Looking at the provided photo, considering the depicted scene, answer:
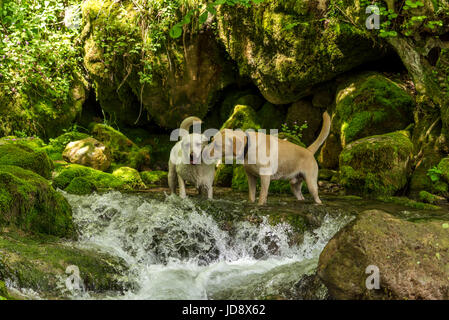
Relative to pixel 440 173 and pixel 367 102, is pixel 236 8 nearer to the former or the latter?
pixel 367 102

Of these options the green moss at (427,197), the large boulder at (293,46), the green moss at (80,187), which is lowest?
the green moss at (427,197)

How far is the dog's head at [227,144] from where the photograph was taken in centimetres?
615

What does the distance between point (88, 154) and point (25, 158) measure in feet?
10.4

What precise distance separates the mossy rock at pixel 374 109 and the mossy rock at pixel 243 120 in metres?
2.27

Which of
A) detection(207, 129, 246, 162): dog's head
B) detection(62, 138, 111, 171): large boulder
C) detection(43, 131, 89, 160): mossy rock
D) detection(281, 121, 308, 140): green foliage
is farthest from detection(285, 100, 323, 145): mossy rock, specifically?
detection(43, 131, 89, 160): mossy rock

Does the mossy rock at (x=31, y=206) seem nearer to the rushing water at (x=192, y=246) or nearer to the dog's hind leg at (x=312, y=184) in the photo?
the rushing water at (x=192, y=246)

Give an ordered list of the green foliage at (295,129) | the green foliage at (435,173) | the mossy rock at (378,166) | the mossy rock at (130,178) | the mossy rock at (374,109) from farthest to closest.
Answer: the green foliage at (295,129)
the mossy rock at (130,178)
the mossy rock at (374,109)
the mossy rock at (378,166)
the green foliage at (435,173)

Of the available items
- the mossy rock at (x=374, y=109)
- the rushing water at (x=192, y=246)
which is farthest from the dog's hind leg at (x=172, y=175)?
the mossy rock at (x=374, y=109)

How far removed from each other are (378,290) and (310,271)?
948 mm

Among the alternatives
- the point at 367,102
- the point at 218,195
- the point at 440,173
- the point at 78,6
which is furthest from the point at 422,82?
the point at 78,6

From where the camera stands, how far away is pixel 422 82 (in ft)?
28.2

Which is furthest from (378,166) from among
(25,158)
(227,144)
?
(25,158)

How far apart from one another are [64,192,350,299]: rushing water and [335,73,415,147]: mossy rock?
4.42 metres

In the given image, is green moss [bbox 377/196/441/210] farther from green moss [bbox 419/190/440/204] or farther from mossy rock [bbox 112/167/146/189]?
mossy rock [bbox 112/167/146/189]
